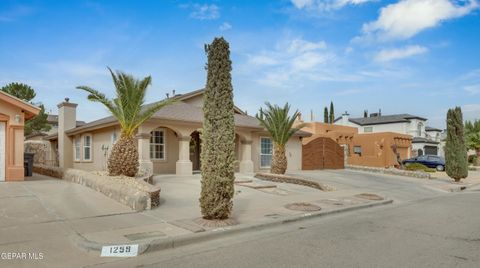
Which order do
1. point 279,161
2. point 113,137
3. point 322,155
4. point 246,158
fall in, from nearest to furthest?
point 279,161
point 113,137
point 246,158
point 322,155

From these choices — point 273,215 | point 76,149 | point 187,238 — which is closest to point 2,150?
point 76,149

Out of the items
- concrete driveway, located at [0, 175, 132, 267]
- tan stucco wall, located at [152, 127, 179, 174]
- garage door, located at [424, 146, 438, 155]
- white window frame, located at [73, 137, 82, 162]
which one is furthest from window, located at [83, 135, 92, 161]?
garage door, located at [424, 146, 438, 155]

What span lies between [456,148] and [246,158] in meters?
12.7

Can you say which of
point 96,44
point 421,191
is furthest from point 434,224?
point 96,44

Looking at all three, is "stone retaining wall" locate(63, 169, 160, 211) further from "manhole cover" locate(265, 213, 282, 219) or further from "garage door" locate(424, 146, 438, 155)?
"garage door" locate(424, 146, 438, 155)

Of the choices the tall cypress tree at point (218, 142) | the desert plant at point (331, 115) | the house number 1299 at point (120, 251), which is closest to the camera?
the house number 1299 at point (120, 251)

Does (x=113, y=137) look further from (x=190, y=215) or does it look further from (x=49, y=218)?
(x=190, y=215)

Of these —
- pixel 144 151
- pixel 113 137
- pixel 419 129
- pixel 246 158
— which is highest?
pixel 419 129

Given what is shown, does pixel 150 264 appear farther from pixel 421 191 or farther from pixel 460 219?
pixel 421 191

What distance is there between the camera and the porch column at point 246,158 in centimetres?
2167

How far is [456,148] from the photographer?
2159 centimetres

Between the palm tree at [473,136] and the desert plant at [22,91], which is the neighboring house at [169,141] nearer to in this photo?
the desert plant at [22,91]

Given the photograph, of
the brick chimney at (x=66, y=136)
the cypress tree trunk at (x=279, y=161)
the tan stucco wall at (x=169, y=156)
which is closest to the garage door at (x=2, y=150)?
the tan stucco wall at (x=169, y=156)

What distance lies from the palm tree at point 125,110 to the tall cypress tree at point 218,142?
19.9ft
